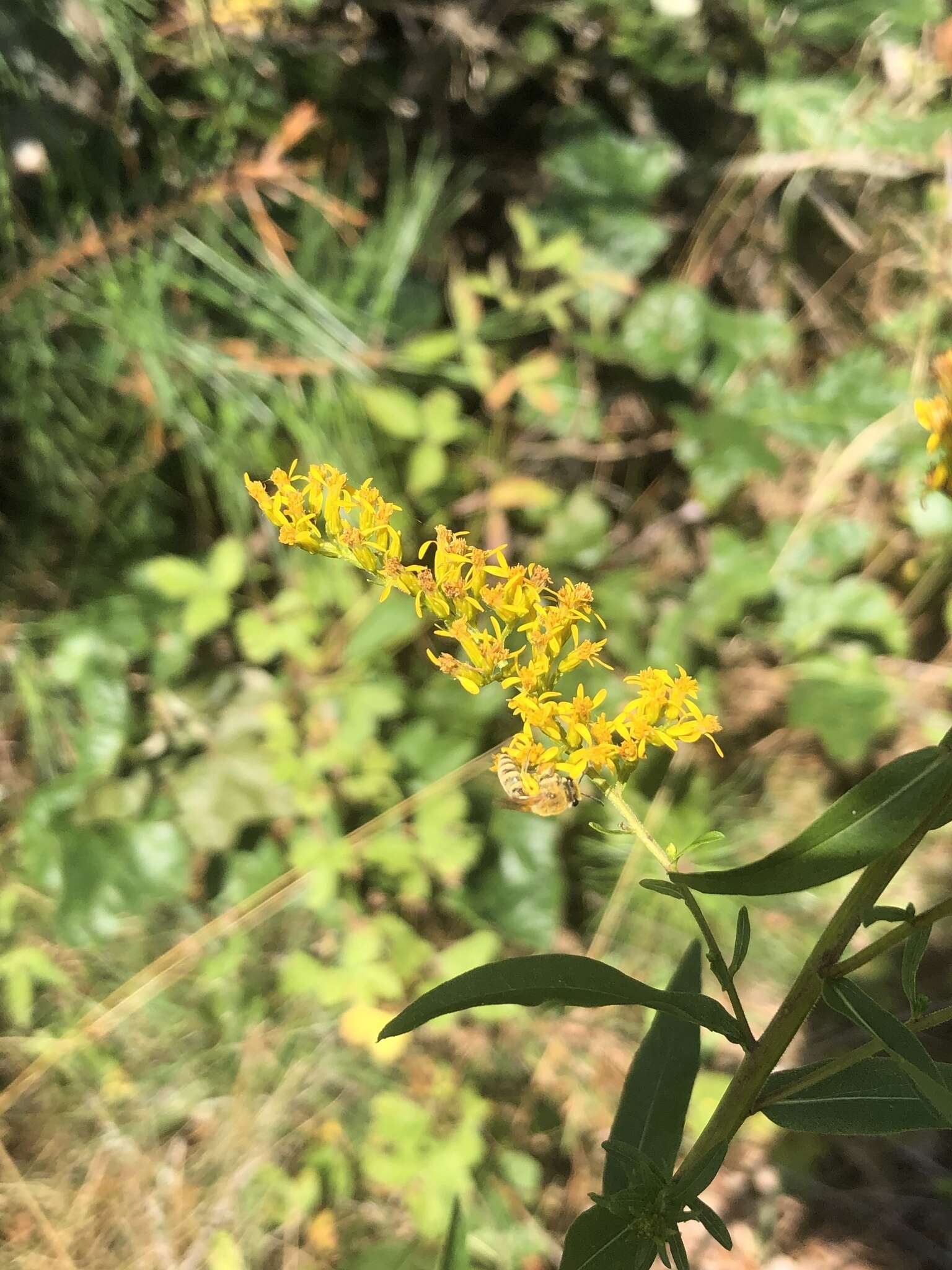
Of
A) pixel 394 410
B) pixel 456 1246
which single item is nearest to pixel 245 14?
pixel 394 410

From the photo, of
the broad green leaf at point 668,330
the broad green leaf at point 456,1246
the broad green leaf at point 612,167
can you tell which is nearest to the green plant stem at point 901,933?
the broad green leaf at point 456,1246

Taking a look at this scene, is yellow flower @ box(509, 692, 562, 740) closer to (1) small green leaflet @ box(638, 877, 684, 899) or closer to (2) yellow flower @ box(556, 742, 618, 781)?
(2) yellow flower @ box(556, 742, 618, 781)

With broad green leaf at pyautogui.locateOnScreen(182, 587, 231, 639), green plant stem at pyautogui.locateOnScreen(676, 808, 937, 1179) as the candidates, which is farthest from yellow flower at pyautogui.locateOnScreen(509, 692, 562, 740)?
broad green leaf at pyautogui.locateOnScreen(182, 587, 231, 639)

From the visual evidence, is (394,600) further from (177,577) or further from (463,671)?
(463,671)

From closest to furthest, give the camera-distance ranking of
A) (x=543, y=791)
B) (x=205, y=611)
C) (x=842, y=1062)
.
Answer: (x=842, y=1062) < (x=543, y=791) < (x=205, y=611)

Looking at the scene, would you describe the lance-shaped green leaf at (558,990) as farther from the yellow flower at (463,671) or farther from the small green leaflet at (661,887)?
the yellow flower at (463,671)

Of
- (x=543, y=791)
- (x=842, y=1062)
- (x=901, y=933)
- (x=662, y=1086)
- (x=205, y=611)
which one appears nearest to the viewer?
(x=901, y=933)
